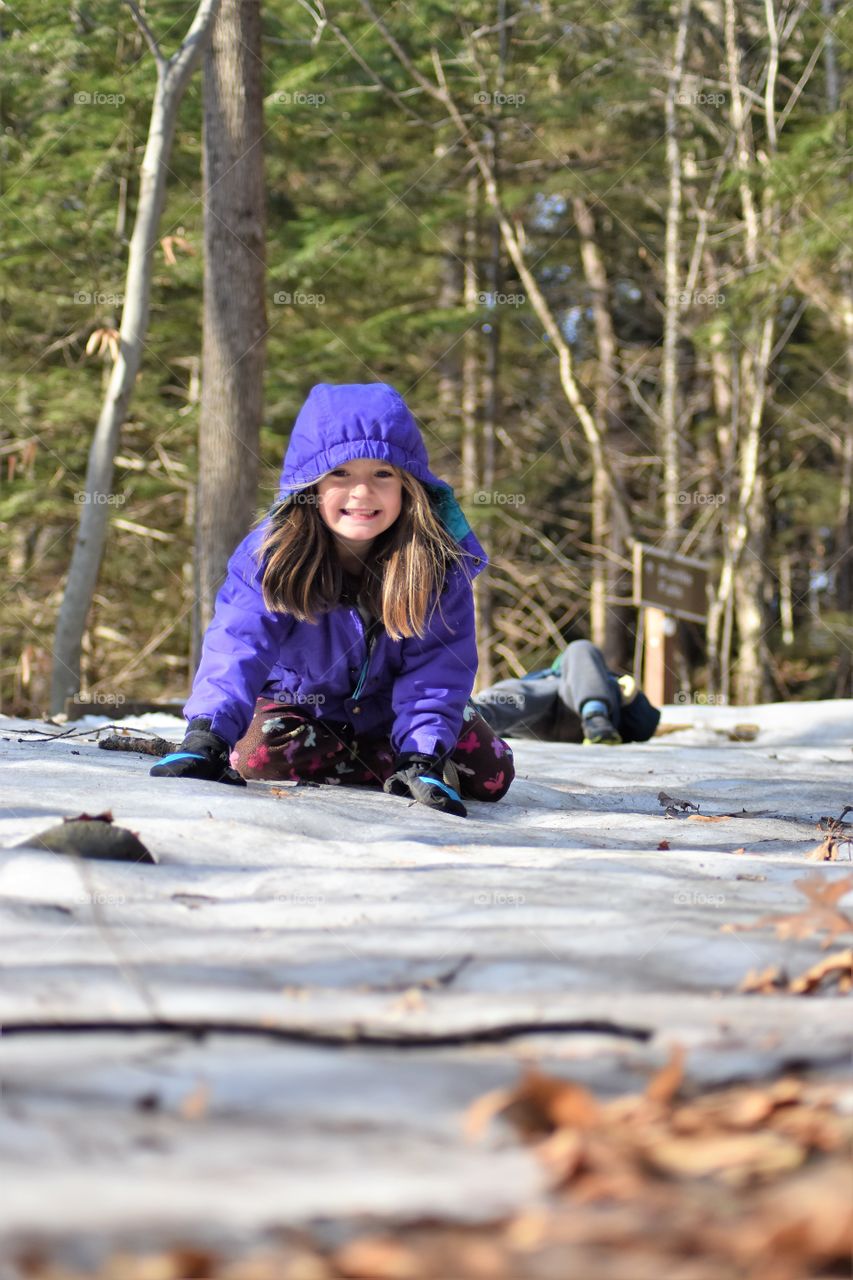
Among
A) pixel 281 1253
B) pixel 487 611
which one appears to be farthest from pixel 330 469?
pixel 487 611

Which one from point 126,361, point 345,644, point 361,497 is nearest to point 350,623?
point 345,644

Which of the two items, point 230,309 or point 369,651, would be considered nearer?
point 369,651

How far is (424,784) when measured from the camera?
11.8 ft

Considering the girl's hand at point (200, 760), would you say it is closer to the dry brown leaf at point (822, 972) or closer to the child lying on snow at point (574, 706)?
the dry brown leaf at point (822, 972)

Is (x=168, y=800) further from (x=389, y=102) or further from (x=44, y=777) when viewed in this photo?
(x=389, y=102)

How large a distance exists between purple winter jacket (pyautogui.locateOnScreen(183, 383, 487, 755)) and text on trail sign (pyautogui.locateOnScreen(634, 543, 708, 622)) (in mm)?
5108

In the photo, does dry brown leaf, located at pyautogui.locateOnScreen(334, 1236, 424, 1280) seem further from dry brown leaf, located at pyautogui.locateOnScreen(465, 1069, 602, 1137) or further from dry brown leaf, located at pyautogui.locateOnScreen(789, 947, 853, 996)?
dry brown leaf, located at pyautogui.locateOnScreen(789, 947, 853, 996)

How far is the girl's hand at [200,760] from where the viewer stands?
3.41m

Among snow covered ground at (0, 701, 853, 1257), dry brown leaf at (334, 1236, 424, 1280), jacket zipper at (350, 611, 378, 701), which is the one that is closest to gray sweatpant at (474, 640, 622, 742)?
jacket zipper at (350, 611, 378, 701)

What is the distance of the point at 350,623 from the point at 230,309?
4.65m

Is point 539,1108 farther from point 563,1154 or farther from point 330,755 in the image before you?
point 330,755

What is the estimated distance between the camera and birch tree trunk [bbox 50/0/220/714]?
8.47 m

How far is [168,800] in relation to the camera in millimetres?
2934

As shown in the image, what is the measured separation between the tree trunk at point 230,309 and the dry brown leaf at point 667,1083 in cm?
675
